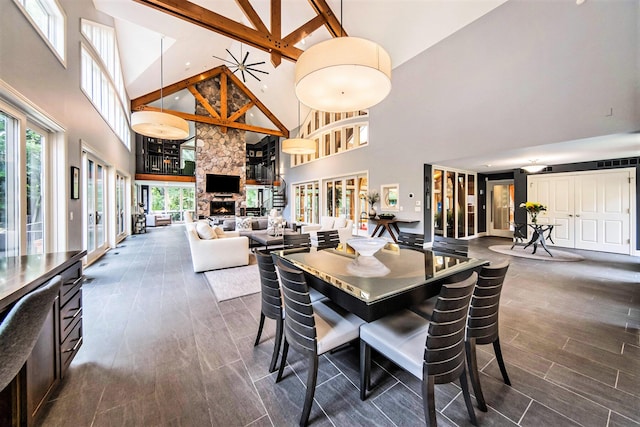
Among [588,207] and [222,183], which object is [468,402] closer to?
[588,207]

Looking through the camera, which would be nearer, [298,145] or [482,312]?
[482,312]

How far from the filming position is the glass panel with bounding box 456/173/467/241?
293 inches

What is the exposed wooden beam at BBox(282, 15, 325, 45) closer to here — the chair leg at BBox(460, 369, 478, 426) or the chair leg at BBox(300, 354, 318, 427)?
the chair leg at BBox(300, 354, 318, 427)

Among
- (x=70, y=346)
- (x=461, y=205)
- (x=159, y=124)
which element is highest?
(x=159, y=124)

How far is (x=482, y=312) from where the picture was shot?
147 cm

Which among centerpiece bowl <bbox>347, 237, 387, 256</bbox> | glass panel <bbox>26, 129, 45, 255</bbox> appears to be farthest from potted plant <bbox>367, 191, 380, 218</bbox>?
glass panel <bbox>26, 129, 45, 255</bbox>

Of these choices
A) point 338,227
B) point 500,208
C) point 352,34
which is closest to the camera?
point 352,34

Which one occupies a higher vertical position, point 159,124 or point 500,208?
point 159,124

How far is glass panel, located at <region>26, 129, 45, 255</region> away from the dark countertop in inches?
70.5

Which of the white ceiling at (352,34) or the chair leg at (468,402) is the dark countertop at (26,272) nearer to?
the chair leg at (468,402)

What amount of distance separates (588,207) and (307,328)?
8.10 meters

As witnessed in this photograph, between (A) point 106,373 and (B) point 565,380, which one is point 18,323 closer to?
(A) point 106,373

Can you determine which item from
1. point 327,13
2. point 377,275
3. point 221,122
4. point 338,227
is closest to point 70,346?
point 377,275

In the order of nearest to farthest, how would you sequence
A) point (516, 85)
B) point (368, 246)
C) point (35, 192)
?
point (368, 246) < point (35, 192) < point (516, 85)
